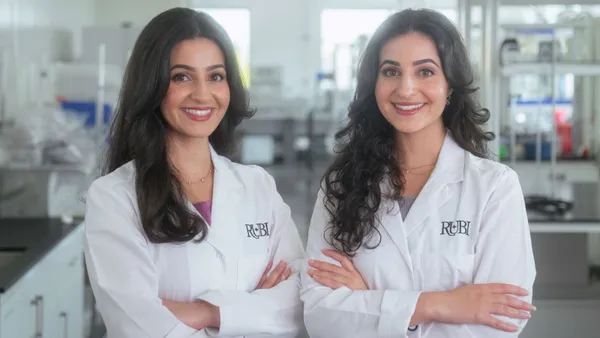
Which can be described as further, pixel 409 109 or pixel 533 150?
pixel 533 150

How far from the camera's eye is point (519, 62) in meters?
3.85

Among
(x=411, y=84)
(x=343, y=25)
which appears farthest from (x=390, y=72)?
(x=343, y=25)

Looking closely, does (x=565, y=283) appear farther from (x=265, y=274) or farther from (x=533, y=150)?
(x=265, y=274)

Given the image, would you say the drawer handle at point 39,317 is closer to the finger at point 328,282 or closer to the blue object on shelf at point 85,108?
the finger at point 328,282

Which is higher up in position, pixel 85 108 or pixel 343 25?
pixel 343 25

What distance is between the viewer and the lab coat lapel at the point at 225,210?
1.67 m

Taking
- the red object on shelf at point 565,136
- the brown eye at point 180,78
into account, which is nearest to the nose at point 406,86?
the brown eye at point 180,78

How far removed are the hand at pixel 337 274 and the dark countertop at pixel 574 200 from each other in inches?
74.3

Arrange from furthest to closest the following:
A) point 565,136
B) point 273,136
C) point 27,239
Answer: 1. point 273,136
2. point 565,136
3. point 27,239

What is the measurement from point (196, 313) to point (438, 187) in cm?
60

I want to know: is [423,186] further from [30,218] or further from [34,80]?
[34,80]

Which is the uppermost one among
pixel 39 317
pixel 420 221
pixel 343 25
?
pixel 343 25

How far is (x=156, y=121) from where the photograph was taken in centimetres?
168

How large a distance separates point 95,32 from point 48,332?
4.57m
